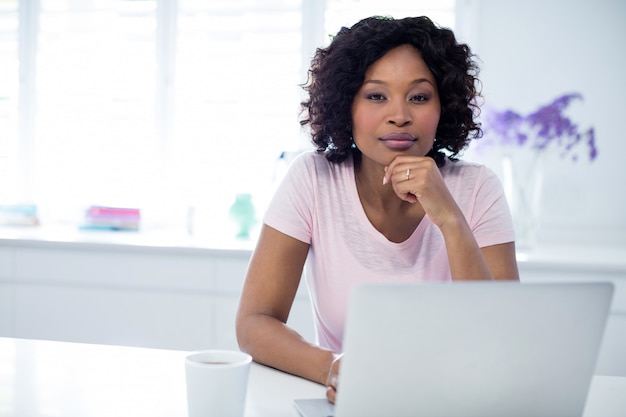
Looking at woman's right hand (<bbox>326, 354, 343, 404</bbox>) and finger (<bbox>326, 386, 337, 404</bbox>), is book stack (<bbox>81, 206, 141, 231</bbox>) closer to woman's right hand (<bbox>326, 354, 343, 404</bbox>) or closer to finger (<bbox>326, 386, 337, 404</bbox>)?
woman's right hand (<bbox>326, 354, 343, 404</bbox>)

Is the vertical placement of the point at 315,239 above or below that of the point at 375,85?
below

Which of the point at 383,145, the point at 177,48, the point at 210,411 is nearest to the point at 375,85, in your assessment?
the point at 383,145

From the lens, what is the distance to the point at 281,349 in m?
1.07

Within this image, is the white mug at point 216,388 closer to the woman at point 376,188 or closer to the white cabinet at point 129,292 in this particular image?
the woman at point 376,188

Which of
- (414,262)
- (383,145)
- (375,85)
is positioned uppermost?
(375,85)

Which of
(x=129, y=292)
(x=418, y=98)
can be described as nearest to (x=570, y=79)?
(x=418, y=98)

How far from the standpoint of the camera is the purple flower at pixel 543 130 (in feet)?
8.49

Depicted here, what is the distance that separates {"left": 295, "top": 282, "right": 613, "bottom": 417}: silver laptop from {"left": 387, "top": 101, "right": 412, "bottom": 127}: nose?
2.28 ft

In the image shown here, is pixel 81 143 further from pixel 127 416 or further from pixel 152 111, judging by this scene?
pixel 127 416

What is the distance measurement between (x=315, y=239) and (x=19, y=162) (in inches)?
90.6

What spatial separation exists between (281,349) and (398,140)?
0.52 m

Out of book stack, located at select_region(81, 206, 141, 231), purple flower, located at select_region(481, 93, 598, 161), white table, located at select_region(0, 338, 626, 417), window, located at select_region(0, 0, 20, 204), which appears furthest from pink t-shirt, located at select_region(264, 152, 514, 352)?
window, located at select_region(0, 0, 20, 204)

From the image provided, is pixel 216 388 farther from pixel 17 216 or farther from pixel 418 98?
pixel 17 216

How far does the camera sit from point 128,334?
7.89 feet
